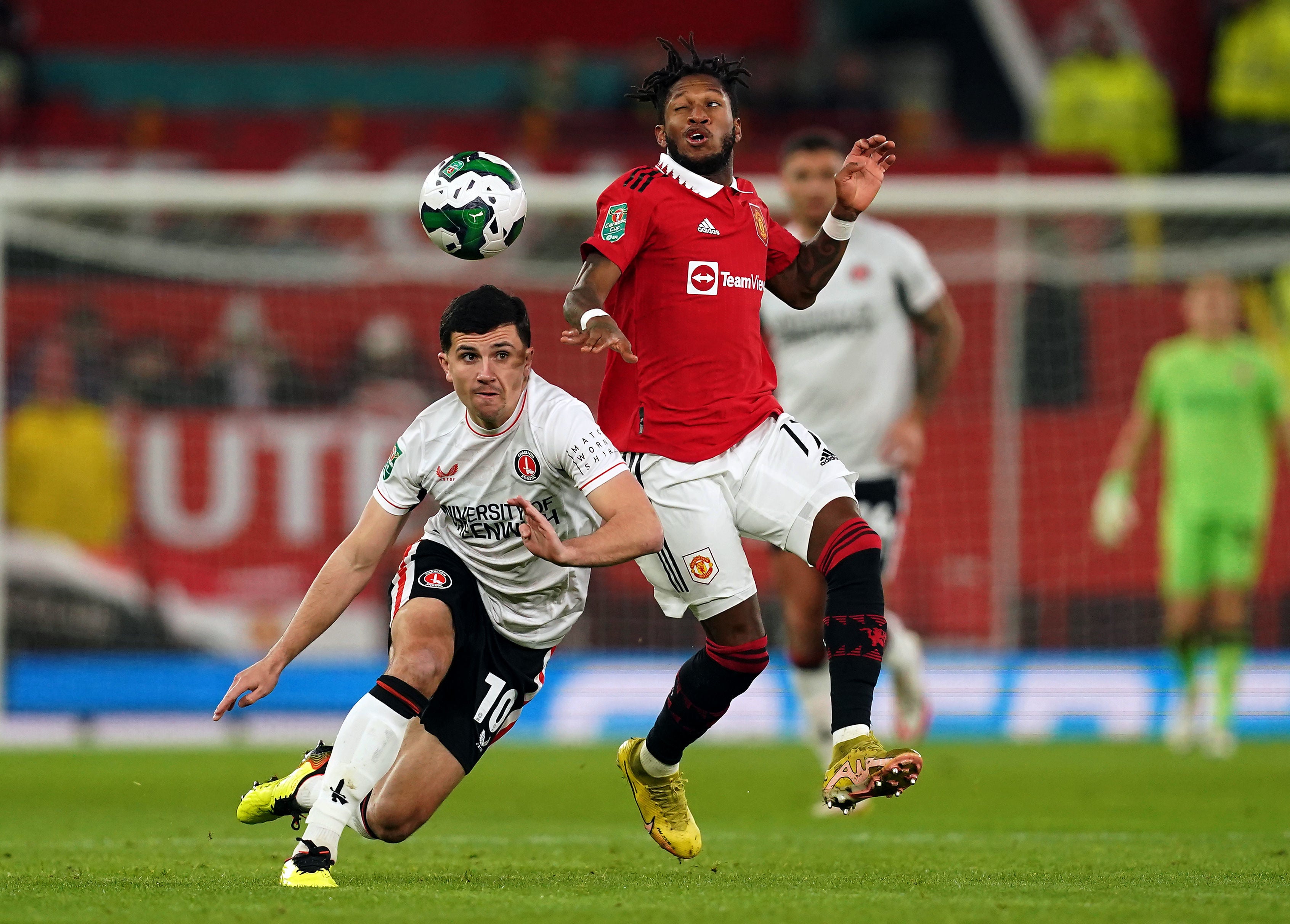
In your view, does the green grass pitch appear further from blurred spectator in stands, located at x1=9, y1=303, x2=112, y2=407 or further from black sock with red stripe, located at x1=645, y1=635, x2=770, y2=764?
blurred spectator in stands, located at x1=9, y1=303, x2=112, y2=407

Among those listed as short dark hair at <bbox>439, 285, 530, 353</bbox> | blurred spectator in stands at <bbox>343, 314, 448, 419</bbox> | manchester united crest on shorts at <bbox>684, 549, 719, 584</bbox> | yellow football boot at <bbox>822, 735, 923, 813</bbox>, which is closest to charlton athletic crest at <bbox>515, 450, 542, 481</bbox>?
short dark hair at <bbox>439, 285, 530, 353</bbox>

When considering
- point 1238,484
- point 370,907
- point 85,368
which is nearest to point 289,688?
point 85,368

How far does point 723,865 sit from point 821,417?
3.17m

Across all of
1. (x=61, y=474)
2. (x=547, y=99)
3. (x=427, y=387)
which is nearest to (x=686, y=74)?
(x=427, y=387)

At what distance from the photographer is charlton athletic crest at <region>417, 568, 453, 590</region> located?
6.00 metres

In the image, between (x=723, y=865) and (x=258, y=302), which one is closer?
(x=723, y=865)

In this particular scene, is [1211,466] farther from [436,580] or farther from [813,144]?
[436,580]

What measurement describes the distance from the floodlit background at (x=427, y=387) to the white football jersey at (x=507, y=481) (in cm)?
654

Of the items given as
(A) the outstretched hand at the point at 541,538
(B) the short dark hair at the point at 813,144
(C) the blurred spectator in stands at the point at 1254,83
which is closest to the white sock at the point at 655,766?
(A) the outstretched hand at the point at 541,538

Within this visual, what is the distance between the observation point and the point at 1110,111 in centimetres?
1747

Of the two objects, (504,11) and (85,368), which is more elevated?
(504,11)

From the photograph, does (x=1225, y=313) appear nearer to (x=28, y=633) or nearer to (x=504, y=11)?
(x=28, y=633)

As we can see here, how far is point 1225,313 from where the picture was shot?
37.7 ft

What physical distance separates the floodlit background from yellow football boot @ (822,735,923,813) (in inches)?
279
